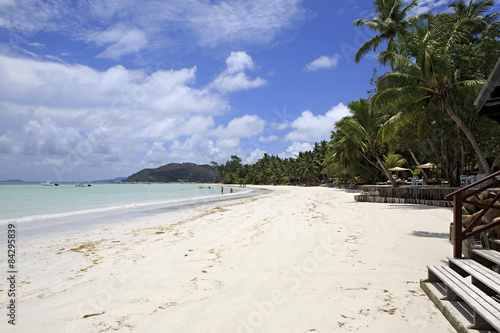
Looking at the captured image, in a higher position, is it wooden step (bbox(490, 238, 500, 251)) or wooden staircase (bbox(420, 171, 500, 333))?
wooden step (bbox(490, 238, 500, 251))

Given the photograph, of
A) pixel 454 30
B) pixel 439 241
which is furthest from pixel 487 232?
pixel 454 30

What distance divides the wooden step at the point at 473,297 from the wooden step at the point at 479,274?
102 mm

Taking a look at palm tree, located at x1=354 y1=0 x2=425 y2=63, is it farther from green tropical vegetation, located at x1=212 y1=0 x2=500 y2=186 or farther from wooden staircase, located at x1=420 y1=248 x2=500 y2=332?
wooden staircase, located at x1=420 y1=248 x2=500 y2=332

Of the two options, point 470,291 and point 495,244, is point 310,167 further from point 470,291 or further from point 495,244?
point 470,291

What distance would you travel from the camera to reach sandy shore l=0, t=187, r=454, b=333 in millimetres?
3039

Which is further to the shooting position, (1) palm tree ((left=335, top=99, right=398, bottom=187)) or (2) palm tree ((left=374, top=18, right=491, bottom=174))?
(1) palm tree ((left=335, top=99, right=398, bottom=187))

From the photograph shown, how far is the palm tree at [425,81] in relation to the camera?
11484 millimetres

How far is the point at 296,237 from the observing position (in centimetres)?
727

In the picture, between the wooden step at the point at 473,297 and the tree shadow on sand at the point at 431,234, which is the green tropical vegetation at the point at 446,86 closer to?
the tree shadow on sand at the point at 431,234

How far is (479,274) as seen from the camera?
317cm

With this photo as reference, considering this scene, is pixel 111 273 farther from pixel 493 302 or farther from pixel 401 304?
pixel 493 302

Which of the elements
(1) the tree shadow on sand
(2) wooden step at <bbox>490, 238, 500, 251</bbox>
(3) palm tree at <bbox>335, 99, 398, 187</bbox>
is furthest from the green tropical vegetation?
(2) wooden step at <bbox>490, 238, 500, 251</bbox>

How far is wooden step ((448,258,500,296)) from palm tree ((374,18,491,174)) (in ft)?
32.0

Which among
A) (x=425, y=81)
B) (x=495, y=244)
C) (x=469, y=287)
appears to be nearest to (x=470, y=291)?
(x=469, y=287)
